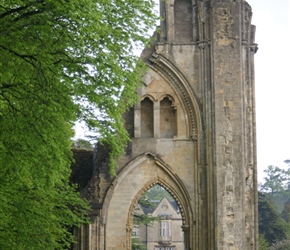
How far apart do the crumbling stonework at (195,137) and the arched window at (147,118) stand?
0.12 feet

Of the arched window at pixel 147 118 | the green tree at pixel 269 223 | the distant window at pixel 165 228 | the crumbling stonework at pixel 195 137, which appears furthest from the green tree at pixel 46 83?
the distant window at pixel 165 228

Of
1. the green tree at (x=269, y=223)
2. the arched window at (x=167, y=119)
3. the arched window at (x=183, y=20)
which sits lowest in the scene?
the green tree at (x=269, y=223)

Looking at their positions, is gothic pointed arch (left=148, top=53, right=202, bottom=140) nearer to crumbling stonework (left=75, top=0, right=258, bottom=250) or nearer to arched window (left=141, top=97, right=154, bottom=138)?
crumbling stonework (left=75, top=0, right=258, bottom=250)

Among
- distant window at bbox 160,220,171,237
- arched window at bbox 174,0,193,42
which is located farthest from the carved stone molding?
distant window at bbox 160,220,171,237

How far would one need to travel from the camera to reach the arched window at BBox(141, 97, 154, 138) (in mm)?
28000

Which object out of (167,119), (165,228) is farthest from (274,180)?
(167,119)

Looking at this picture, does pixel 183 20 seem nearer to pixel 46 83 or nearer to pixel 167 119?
pixel 167 119

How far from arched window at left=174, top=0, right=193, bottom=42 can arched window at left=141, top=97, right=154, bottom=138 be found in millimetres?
Result: 2573

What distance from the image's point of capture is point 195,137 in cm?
2747

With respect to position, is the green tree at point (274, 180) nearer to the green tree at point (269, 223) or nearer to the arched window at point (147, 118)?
the green tree at point (269, 223)

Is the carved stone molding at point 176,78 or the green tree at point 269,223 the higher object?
the carved stone molding at point 176,78

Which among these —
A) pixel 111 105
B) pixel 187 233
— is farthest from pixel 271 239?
pixel 111 105

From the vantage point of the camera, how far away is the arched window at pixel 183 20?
28.1 metres

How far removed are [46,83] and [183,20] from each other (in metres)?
14.0
